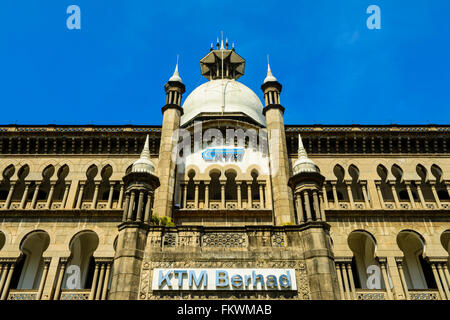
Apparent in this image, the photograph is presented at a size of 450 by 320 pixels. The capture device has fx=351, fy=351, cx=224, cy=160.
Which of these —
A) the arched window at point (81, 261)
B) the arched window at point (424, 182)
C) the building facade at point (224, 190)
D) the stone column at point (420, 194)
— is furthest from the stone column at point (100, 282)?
the arched window at point (424, 182)

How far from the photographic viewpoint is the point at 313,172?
13891mm

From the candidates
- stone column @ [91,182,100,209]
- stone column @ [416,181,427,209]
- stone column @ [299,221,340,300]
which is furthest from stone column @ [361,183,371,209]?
stone column @ [91,182,100,209]

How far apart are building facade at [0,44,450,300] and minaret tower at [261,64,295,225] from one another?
8 cm

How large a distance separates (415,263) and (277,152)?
11.7m

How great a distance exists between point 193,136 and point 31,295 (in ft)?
45.9

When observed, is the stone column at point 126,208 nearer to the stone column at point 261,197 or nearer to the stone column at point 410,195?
the stone column at point 261,197

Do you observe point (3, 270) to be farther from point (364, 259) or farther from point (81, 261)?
point (364, 259)

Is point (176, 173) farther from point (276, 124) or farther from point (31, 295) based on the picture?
point (31, 295)

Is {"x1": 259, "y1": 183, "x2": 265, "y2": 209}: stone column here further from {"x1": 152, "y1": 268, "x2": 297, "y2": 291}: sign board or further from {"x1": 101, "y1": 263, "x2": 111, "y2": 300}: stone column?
{"x1": 152, "y1": 268, "x2": 297, "y2": 291}: sign board

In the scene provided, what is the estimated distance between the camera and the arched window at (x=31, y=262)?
21906mm

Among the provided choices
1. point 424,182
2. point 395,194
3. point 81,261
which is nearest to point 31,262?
point 81,261
